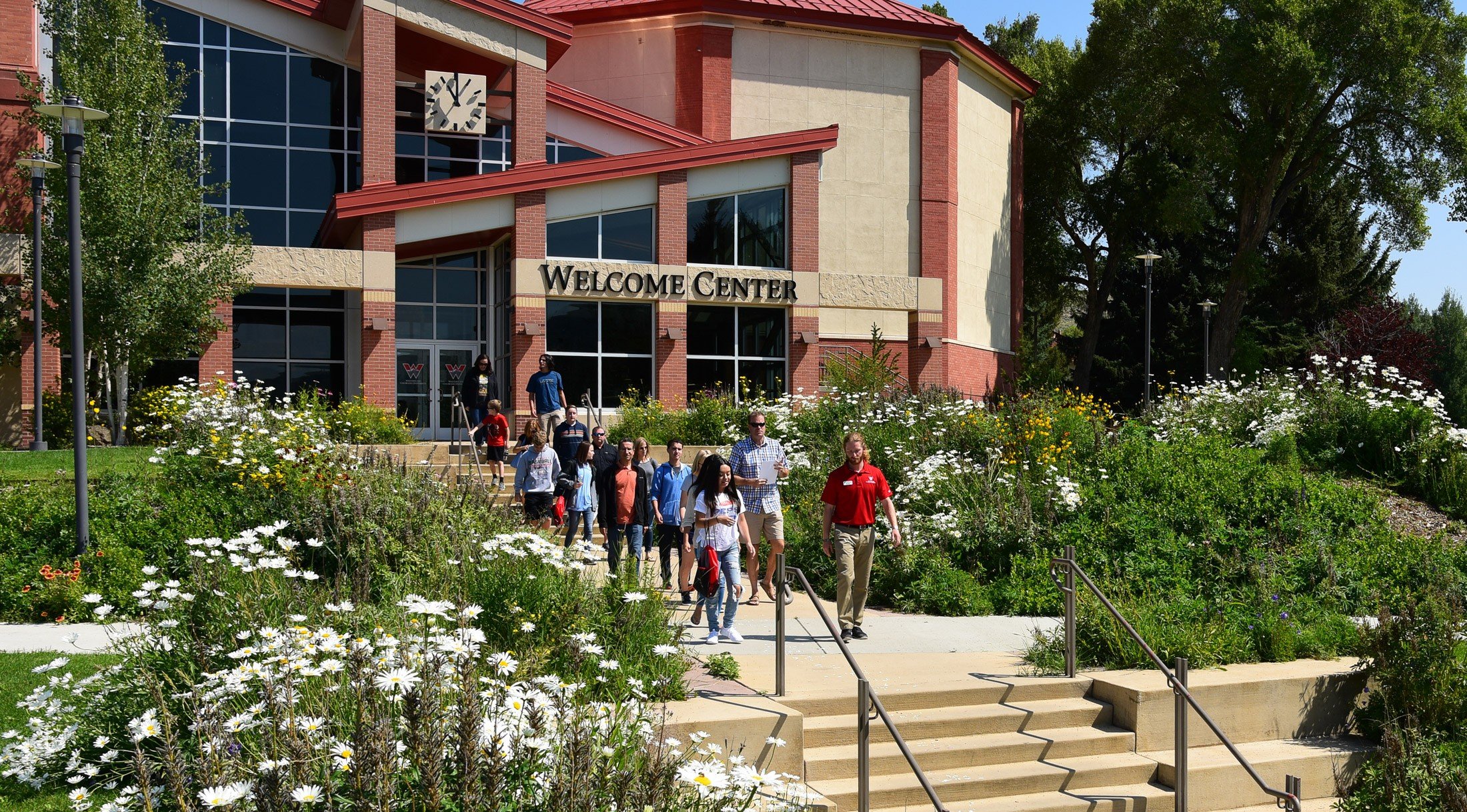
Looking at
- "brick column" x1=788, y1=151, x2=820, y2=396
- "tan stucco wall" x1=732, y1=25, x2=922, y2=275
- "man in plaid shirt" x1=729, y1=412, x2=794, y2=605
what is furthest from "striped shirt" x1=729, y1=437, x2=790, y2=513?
"tan stucco wall" x1=732, y1=25, x2=922, y2=275

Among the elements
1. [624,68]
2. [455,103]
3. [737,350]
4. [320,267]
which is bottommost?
[737,350]

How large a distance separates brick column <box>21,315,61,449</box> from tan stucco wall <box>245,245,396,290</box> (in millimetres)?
4246

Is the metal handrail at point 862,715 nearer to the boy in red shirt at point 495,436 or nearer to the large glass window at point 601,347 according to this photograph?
the boy in red shirt at point 495,436

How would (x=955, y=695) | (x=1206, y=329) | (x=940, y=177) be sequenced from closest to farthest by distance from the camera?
(x=955, y=695) → (x=940, y=177) → (x=1206, y=329)

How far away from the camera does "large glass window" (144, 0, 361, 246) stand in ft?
86.2

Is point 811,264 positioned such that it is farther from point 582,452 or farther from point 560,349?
point 582,452

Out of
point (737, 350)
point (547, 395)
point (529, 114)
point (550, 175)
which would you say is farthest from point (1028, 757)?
point (529, 114)

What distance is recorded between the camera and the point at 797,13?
33.3 metres

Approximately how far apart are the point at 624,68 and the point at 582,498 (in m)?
22.9

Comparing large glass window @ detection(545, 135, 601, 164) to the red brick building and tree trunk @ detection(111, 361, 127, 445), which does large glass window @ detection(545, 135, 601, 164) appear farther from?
tree trunk @ detection(111, 361, 127, 445)

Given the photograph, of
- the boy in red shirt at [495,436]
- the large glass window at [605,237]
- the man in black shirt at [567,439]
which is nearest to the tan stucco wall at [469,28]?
the large glass window at [605,237]

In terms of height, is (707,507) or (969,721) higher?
(707,507)

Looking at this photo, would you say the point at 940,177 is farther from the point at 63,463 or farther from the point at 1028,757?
the point at 1028,757

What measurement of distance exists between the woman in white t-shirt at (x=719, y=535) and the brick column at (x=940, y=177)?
24076 millimetres
